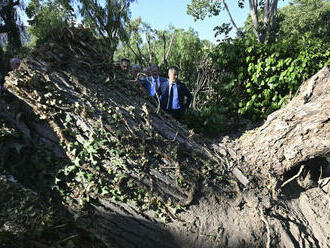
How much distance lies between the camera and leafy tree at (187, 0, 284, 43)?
1166 cm

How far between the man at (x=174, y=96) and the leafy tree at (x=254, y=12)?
30.6 ft

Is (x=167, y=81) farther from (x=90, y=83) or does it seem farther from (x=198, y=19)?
(x=198, y=19)

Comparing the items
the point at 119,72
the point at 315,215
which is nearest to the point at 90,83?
the point at 119,72

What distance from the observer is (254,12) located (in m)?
11.9

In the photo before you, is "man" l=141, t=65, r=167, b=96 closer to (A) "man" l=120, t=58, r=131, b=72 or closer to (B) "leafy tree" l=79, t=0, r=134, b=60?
(A) "man" l=120, t=58, r=131, b=72

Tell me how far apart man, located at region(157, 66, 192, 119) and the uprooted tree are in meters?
1.21

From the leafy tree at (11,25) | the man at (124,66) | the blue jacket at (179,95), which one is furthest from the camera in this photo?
the leafy tree at (11,25)

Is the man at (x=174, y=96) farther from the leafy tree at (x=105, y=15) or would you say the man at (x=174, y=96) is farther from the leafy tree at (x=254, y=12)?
the leafy tree at (x=254, y=12)

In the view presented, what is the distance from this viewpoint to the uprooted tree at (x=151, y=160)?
1.94 metres

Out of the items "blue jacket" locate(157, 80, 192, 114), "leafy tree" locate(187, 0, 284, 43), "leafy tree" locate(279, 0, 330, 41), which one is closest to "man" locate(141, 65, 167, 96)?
"blue jacket" locate(157, 80, 192, 114)

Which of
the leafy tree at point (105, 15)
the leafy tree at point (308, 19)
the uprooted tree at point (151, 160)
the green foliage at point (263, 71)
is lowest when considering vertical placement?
the uprooted tree at point (151, 160)

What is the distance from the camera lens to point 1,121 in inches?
74.3

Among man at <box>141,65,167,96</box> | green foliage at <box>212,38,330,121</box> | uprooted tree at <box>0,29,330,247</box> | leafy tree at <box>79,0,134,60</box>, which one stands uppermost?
leafy tree at <box>79,0,134,60</box>

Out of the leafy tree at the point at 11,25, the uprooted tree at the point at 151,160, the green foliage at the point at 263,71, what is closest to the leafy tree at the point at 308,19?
the green foliage at the point at 263,71
